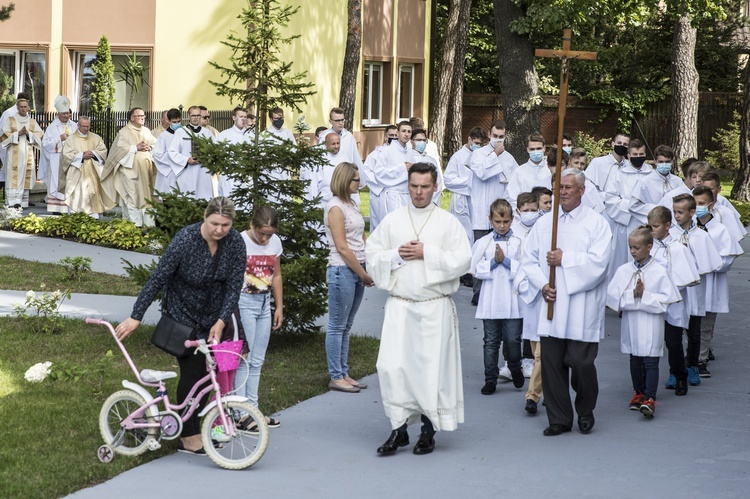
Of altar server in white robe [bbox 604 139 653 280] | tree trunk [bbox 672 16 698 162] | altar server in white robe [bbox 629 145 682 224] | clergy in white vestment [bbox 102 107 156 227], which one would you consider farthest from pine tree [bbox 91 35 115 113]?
tree trunk [bbox 672 16 698 162]

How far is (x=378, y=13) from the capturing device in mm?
32031

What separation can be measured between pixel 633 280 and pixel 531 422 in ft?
4.63

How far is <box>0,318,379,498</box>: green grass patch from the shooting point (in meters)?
7.13

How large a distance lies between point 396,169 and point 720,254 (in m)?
6.34

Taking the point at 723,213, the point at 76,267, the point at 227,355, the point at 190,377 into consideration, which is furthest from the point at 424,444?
the point at 76,267

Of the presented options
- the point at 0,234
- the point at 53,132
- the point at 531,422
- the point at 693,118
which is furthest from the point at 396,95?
the point at 531,422

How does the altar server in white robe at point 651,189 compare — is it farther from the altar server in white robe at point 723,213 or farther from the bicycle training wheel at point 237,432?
the bicycle training wheel at point 237,432

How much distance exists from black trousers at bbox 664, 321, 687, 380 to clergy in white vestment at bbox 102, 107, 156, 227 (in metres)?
11.5

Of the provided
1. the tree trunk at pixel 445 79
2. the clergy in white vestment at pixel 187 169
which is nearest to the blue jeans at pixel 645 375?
the clergy in white vestment at pixel 187 169

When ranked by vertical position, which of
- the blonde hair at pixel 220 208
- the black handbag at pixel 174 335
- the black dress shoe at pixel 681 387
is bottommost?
the black dress shoe at pixel 681 387

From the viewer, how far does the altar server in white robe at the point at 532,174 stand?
14.2 metres

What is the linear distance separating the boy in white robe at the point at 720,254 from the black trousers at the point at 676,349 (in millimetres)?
740

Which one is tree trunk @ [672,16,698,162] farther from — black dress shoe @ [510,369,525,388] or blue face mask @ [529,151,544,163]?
black dress shoe @ [510,369,525,388]

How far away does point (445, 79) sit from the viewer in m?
33.0
